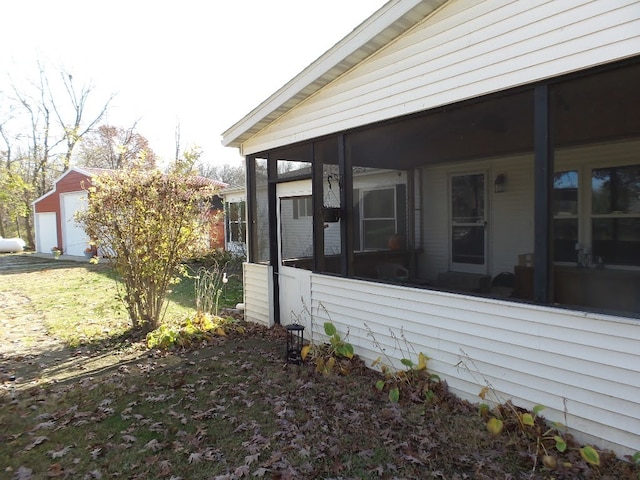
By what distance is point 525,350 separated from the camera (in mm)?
3240

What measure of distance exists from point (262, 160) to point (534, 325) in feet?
16.4

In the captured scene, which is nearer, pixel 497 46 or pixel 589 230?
pixel 497 46

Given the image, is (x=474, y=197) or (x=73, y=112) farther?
(x=73, y=112)

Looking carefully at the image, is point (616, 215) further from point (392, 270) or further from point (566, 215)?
point (392, 270)

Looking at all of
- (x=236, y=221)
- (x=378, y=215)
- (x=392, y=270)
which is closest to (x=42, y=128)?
(x=236, y=221)

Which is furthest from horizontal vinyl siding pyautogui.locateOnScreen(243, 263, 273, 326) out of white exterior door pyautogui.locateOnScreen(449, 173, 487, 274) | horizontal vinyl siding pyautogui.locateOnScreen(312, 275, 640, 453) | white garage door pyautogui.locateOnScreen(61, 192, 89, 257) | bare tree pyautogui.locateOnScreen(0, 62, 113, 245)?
bare tree pyautogui.locateOnScreen(0, 62, 113, 245)

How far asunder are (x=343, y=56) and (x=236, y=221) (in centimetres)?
1011

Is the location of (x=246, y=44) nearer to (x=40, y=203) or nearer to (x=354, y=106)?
(x=354, y=106)

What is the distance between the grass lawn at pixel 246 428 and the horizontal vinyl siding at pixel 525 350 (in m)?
0.20

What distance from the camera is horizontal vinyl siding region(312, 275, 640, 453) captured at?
276 centimetres

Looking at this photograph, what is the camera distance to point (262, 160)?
6.96 m

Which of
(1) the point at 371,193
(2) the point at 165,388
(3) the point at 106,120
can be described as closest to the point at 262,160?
(1) the point at 371,193

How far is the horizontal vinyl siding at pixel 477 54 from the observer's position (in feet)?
9.07

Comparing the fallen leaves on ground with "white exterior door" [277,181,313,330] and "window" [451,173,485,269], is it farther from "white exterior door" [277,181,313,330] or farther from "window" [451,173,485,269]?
"window" [451,173,485,269]
